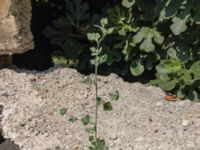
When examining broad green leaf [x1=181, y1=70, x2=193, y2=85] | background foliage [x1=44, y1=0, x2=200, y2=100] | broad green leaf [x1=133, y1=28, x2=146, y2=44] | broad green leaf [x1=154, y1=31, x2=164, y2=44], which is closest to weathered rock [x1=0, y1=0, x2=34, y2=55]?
background foliage [x1=44, y1=0, x2=200, y2=100]

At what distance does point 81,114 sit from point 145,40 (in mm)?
736

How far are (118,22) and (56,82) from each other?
610 millimetres

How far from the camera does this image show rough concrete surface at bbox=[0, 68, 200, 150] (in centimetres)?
327

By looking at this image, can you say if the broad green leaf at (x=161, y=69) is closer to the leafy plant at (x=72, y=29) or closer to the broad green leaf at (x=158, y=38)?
the broad green leaf at (x=158, y=38)

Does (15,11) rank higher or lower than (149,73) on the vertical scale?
higher

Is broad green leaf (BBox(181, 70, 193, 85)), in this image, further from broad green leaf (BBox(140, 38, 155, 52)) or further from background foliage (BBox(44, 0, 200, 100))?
broad green leaf (BBox(140, 38, 155, 52))

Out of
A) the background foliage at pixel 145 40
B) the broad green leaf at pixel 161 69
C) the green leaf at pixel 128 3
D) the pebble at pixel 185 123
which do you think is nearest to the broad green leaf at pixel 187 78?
the background foliage at pixel 145 40

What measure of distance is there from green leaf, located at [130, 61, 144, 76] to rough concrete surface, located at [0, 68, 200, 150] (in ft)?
0.70

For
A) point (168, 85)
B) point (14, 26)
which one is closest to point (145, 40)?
point (168, 85)

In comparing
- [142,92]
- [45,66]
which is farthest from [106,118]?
[45,66]

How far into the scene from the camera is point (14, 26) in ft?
11.9

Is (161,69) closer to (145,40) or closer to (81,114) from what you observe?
(145,40)

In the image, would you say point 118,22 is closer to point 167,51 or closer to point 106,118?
point 167,51

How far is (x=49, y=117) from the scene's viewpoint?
3.43m
